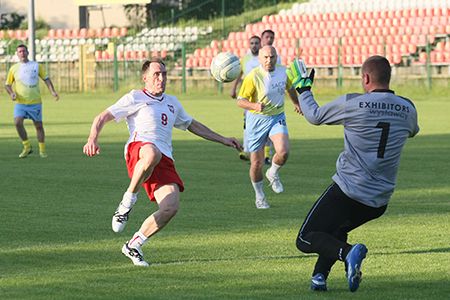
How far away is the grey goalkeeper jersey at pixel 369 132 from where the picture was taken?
8977mm

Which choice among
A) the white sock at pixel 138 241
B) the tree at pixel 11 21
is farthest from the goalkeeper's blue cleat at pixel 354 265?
the tree at pixel 11 21

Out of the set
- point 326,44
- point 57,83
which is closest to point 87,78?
point 57,83

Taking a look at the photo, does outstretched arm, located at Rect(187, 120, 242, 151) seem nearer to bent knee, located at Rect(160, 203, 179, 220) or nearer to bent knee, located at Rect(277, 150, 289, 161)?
bent knee, located at Rect(160, 203, 179, 220)

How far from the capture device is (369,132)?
29.6 ft

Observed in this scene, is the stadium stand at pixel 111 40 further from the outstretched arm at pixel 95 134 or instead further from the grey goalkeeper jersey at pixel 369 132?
the grey goalkeeper jersey at pixel 369 132

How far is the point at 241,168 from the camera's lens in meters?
20.8

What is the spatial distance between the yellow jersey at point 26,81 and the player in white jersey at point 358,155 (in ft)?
51.6

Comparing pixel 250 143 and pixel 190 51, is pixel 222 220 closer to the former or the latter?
pixel 250 143

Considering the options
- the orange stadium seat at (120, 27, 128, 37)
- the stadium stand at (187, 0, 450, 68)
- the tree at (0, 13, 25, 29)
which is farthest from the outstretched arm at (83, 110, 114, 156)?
the tree at (0, 13, 25, 29)

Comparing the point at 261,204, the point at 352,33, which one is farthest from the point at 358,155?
the point at 352,33

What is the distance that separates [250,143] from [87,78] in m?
42.7

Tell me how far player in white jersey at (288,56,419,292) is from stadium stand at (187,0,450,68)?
1435 inches

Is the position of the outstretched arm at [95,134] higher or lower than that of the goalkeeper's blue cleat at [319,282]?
higher

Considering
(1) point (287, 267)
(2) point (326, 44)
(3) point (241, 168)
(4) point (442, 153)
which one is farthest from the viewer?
(2) point (326, 44)
